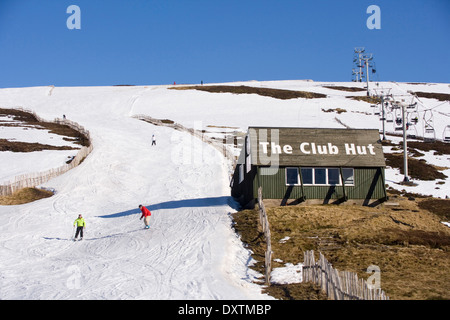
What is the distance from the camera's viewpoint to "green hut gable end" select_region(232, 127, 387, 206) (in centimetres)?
2973

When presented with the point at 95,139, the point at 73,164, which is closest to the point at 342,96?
the point at 95,139

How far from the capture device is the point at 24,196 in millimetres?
37344

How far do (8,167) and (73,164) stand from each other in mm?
7070

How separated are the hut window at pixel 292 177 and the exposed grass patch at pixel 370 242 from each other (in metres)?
2.01

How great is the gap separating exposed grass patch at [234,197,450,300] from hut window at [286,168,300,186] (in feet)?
6.60

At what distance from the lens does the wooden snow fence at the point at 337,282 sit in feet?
42.2

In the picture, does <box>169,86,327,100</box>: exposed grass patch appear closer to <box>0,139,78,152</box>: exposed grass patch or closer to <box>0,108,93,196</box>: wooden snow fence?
<box>0,139,78,152</box>: exposed grass patch

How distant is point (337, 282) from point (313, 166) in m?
16.4

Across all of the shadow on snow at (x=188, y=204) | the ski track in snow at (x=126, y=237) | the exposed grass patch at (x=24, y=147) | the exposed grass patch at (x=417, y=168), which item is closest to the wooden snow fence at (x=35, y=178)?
the ski track in snow at (x=126, y=237)

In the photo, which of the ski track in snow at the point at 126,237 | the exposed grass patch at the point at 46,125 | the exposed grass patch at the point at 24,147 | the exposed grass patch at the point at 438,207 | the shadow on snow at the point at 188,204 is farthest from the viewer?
Result: the exposed grass patch at the point at 46,125

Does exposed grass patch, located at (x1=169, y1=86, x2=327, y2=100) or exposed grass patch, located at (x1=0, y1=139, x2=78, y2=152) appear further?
exposed grass patch, located at (x1=169, y1=86, x2=327, y2=100)

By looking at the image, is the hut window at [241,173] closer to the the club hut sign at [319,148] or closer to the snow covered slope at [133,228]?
the snow covered slope at [133,228]

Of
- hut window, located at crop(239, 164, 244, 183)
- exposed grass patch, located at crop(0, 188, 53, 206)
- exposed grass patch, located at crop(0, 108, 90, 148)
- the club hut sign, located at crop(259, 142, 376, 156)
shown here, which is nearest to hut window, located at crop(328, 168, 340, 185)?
the club hut sign, located at crop(259, 142, 376, 156)

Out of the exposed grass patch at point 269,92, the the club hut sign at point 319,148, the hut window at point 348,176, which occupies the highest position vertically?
the exposed grass patch at point 269,92
